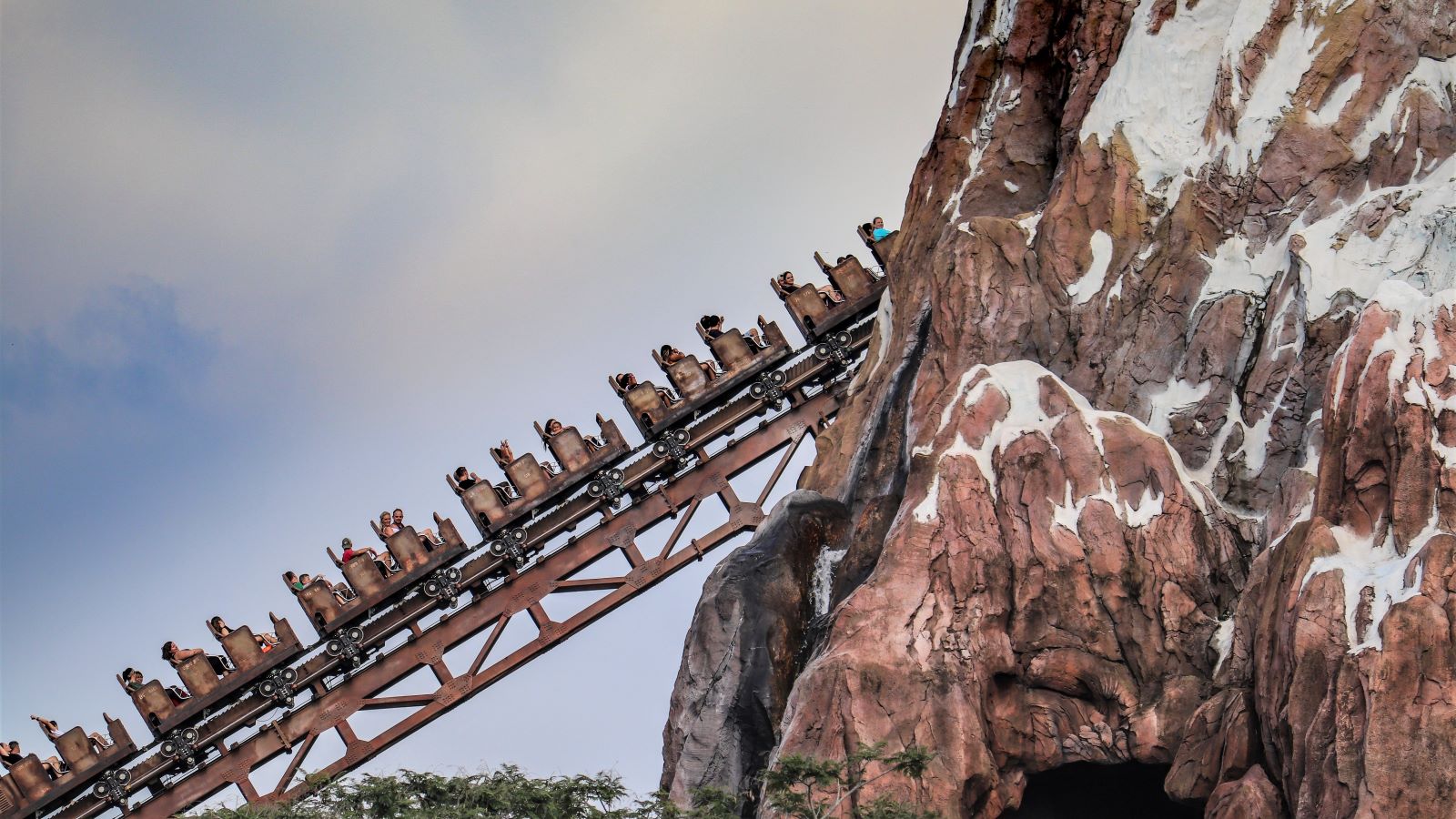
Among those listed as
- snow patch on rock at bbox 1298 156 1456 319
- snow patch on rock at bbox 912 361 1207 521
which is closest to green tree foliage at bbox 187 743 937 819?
snow patch on rock at bbox 912 361 1207 521

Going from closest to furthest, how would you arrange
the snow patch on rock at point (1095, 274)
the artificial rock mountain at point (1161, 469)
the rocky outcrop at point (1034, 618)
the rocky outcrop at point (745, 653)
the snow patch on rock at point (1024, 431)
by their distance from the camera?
the artificial rock mountain at point (1161, 469) < the rocky outcrop at point (1034, 618) < the snow patch on rock at point (1024, 431) < the rocky outcrop at point (745, 653) < the snow patch on rock at point (1095, 274)

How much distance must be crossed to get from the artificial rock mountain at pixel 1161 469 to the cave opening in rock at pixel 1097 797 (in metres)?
0.59

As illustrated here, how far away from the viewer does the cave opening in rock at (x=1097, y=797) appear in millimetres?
25812

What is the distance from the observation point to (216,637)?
3656 centimetres

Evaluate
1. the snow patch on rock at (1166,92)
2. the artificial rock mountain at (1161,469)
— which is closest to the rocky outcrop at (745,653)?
the artificial rock mountain at (1161,469)

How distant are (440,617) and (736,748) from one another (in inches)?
414

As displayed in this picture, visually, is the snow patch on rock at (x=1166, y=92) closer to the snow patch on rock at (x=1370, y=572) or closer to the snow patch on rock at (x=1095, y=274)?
the snow patch on rock at (x=1095, y=274)

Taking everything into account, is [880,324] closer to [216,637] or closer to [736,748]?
[736,748]

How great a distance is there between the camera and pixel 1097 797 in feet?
87.0

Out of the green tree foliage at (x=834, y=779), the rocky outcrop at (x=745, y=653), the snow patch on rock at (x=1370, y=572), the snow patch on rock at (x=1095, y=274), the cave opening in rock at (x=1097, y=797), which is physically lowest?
the cave opening in rock at (x=1097, y=797)

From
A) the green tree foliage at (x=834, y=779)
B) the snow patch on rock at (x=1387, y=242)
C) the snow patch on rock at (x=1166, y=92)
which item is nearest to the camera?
the green tree foliage at (x=834, y=779)

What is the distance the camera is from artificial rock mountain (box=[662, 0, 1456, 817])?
21.4 metres

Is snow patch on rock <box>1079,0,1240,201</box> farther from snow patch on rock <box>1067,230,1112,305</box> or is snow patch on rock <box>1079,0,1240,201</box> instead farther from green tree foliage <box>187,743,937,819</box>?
green tree foliage <box>187,743,937,819</box>

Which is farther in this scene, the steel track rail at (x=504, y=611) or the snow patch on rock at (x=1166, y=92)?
the steel track rail at (x=504, y=611)
